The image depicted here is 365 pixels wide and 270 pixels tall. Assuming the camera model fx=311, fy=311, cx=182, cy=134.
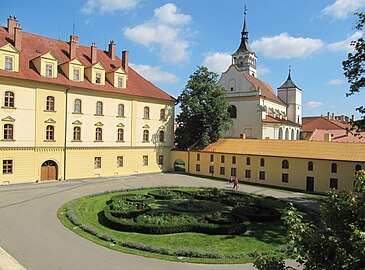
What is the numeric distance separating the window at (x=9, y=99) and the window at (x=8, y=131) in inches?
77.6

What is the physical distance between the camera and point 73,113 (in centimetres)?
3525

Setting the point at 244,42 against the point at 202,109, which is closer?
the point at 202,109

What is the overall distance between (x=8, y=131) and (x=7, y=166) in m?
3.43

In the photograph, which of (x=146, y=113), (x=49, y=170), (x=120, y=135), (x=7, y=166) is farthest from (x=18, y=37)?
(x=146, y=113)

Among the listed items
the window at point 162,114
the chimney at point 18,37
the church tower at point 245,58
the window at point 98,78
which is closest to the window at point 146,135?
the window at point 162,114

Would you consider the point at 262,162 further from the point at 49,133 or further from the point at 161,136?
the point at 49,133

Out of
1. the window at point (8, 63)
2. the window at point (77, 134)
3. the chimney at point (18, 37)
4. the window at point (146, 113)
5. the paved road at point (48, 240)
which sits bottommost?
the paved road at point (48, 240)

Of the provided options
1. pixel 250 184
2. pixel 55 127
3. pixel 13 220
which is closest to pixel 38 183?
pixel 55 127

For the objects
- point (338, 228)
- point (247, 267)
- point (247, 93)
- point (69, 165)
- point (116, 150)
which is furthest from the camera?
point (247, 93)

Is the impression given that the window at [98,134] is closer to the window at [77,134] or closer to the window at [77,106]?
the window at [77,134]

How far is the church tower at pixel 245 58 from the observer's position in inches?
2643

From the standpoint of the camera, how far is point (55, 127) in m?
33.8

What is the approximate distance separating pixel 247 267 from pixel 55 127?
27276 mm

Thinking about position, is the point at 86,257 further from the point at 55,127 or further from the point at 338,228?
the point at 55,127
